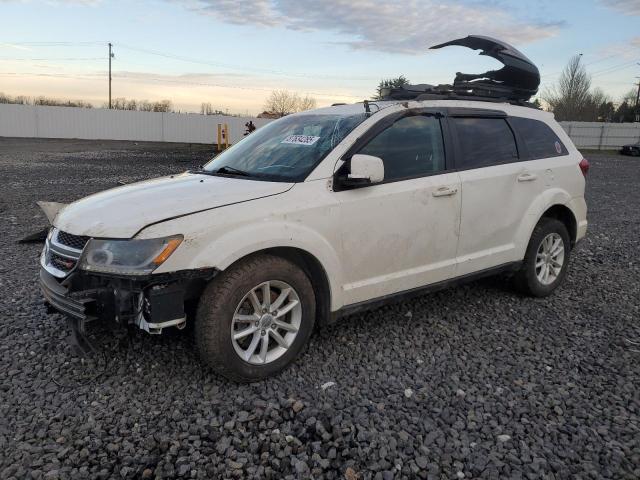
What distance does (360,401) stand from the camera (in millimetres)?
3109

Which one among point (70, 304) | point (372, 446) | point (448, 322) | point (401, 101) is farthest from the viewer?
point (448, 322)

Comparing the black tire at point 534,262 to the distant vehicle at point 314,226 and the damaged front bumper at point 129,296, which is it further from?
the damaged front bumper at point 129,296

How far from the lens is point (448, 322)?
14.3 feet

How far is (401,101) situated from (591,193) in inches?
468

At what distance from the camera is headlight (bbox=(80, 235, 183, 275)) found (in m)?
2.85

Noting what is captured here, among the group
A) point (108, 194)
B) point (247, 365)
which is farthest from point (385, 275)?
point (108, 194)

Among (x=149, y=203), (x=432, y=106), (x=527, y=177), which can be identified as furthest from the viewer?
(x=527, y=177)

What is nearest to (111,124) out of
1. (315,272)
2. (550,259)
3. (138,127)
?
(138,127)

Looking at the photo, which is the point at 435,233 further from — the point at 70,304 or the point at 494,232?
the point at 70,304

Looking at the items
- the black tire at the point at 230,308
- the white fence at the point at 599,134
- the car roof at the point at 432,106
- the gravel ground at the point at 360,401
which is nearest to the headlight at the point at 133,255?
the black tire at the point at 230,308

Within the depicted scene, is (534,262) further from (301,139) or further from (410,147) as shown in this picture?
(301,139)

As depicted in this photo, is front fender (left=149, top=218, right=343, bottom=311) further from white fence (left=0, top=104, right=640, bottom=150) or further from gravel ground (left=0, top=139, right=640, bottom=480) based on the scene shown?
white fence (left=0, top=104, right=640, bottom=150)

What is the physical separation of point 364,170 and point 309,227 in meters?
0.52

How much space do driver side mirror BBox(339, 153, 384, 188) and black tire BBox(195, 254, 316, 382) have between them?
70cm
